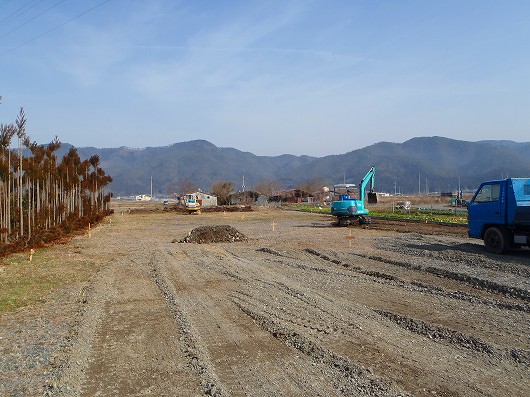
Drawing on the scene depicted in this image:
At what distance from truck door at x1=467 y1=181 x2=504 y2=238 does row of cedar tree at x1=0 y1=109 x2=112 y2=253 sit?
55.2ft

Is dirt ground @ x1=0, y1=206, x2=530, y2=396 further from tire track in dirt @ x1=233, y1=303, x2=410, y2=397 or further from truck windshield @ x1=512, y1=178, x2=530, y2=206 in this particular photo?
truck windshield @ x1=512, y1=178, x2=530, y2=206

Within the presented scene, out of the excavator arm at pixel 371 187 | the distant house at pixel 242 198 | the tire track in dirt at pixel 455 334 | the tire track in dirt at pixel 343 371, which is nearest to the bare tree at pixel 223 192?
the distant house at pixel 242 198

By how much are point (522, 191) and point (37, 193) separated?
2103 cm

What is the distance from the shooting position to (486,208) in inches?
617

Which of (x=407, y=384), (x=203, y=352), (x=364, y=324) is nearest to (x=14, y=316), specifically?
(x=203, y=352)

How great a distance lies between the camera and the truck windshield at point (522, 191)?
1462cm

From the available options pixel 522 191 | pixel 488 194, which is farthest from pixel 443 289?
pixel 488 194

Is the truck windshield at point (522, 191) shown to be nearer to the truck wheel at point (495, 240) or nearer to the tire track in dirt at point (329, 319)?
the truck wheel at point (495, 240)

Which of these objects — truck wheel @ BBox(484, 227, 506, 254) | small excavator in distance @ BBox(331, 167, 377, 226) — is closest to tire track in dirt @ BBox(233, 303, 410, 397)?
truck wheel @ BBox(484, 227, 506, 254)

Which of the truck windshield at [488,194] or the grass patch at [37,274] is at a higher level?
the truck windshield at [488,194]

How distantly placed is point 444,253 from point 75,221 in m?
24.1

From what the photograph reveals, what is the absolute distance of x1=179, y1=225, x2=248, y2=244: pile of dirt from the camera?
2272 cm

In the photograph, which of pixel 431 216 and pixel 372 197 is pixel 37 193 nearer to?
pixel 372 197

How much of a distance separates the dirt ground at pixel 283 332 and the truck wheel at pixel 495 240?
2.43 feet
